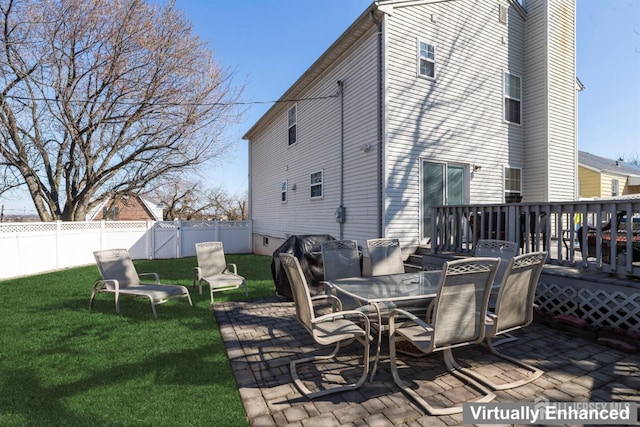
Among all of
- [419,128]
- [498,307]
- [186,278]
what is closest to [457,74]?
[419,128]

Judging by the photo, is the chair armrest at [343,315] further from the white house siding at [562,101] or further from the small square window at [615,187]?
the small square window at [615,187]

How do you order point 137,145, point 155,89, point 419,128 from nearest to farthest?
point 419,128 < point 155,89 < point 137,145

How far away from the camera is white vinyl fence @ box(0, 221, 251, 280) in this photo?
9008 millimetres

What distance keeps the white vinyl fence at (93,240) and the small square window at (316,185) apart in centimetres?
640

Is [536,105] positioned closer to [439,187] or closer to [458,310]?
[439,187]

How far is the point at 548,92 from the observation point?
949 centimetres

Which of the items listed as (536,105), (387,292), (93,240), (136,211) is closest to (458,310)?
(387,292)

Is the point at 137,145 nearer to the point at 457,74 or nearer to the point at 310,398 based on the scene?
the point at 457,74

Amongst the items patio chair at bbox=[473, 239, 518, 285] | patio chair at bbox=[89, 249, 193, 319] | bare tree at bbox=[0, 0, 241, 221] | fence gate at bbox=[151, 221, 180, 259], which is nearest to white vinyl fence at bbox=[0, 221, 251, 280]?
fence gate at bbox=[151, 221, 180, 259]

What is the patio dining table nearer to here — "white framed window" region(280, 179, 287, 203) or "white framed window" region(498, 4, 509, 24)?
"white framed window" region(280, 179, 287, 203)

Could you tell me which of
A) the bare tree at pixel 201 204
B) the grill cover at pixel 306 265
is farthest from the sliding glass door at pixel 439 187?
the bare tree at pixel 201 204

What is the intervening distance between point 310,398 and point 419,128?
22.3ft

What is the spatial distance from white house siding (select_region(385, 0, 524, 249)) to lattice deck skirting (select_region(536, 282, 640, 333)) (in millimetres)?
3180

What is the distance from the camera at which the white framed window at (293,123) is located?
11.8m
